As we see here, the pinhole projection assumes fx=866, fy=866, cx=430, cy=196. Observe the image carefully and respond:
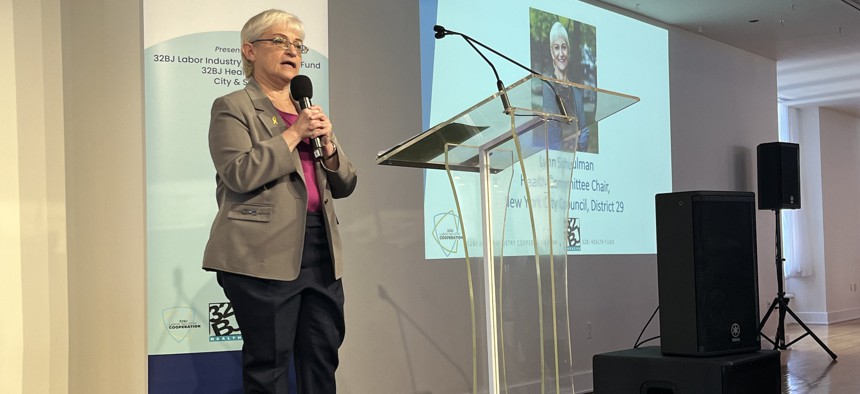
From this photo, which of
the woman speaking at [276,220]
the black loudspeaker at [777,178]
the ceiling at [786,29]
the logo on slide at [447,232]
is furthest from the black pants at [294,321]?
the black loudspeaker at [777,178]

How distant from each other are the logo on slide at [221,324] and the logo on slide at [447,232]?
58.6 inches

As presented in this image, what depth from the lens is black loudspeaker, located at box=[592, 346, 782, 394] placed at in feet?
8.85

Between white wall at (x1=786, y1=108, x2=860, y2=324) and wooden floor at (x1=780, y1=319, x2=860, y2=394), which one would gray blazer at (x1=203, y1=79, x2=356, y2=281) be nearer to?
wooden floor at (x1=780, y1=319, x2=860, y2=394)

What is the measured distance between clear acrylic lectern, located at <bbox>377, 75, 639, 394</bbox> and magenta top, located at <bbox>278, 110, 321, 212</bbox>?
0.23 m

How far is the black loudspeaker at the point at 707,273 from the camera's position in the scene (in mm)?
2885

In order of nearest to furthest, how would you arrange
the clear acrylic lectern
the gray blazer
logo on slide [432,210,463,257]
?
the gray blazer
the clear acrylic lectern
logo on slide [432,210,463,257]

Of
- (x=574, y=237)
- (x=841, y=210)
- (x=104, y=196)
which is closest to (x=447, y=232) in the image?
(x=574, y=237)

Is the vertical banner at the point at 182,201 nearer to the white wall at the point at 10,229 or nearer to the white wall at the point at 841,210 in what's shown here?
the white wall at the point at 10,229

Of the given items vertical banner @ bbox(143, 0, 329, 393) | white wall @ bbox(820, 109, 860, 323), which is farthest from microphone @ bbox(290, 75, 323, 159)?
white wall @ bbox(820, 109, 860, 323)

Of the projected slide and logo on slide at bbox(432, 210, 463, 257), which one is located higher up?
the projected slide

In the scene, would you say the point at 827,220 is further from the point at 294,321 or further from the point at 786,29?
the point at 294,321

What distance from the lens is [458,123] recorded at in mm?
2277

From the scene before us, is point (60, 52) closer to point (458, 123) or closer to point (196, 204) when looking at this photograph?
point (196, 204)

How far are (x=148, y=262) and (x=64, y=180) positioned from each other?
450 millimetres
